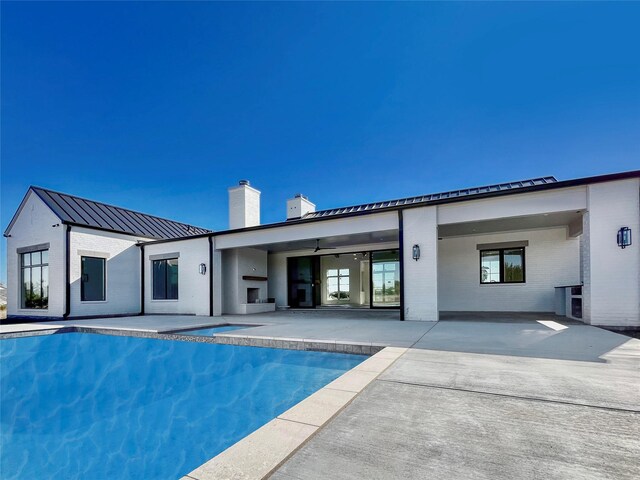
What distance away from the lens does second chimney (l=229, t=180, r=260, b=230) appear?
45.4 feet

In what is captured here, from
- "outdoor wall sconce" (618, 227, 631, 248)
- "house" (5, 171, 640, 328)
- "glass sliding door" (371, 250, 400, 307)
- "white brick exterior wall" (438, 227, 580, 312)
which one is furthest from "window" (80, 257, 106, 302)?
"outdoor wall sconce" (618, 227, 631, 248)

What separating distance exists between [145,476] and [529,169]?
17060 mm

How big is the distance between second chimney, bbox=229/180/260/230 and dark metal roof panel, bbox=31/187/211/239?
3956 mm

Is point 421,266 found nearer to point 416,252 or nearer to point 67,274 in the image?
point 416,252

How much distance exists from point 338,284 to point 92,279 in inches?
424

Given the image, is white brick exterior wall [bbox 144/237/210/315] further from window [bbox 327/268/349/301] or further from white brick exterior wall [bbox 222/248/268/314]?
window [bbox 327/268/349/301]

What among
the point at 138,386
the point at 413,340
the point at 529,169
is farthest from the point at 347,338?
the point at 529,169

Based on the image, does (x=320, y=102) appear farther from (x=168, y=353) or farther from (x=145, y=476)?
(x=145, y=476)

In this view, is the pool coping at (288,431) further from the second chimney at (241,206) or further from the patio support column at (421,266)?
the second chimney at (241,206)

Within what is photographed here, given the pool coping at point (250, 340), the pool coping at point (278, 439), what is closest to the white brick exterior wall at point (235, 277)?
the pool coping at point (250, 340)

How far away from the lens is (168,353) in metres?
6.32

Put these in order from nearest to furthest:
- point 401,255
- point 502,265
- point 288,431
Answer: point 288,431 < point 401,255 < point 502,265

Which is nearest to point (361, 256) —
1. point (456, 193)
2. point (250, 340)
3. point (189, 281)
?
point (456, 193)

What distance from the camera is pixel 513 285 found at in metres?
10.7
